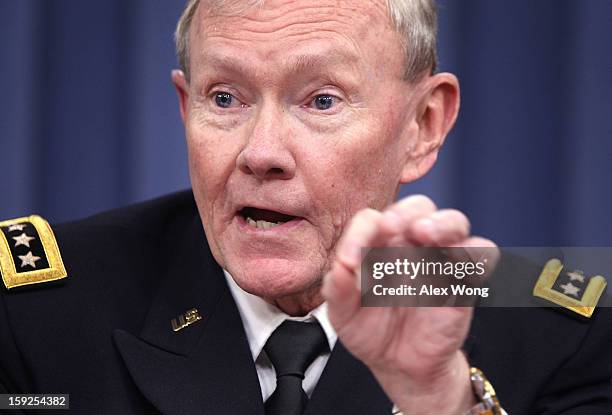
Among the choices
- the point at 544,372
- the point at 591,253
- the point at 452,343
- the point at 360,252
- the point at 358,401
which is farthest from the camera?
the point at 591,253

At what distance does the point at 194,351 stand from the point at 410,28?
2.39 feet

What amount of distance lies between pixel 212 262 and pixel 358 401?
0.43 metres

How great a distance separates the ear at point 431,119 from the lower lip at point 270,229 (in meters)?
0.33

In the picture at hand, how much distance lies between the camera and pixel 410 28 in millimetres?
1862

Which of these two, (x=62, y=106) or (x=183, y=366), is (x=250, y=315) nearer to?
(x=183, y=366)

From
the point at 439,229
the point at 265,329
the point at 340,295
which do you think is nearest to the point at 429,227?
the point at 439,229

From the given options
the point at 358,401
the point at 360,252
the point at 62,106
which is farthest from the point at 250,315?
the point at 62,106

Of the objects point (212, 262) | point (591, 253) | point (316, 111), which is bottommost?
point (591, 253)

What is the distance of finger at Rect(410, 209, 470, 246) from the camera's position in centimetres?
119

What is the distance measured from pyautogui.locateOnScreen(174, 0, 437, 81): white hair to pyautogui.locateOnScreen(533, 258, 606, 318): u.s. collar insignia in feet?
1.57

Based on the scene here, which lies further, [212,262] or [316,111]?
[212,262]

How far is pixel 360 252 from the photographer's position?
3.91 feet

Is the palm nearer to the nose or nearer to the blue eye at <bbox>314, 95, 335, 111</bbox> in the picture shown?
the nose

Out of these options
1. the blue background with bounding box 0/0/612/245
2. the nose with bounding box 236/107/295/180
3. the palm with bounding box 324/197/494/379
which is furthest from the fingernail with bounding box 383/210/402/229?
the blue background with bounding box 0/0/612/245
